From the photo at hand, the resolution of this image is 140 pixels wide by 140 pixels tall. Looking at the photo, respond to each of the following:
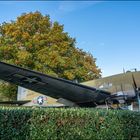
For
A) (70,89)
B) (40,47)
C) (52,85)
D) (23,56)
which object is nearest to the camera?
(52,85)

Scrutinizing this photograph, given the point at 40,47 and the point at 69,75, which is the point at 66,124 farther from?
the point at 40,47

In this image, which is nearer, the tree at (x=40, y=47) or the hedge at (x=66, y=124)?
the hedge at (x=66, y=124)

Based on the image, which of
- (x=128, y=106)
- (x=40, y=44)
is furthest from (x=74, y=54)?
(x=128, y=106)

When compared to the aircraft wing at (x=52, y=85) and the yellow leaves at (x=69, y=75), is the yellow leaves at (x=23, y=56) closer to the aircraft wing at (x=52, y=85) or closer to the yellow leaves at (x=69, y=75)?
the yellow leaves at (x=69, y=75)

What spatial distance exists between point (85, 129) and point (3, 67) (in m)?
3.78

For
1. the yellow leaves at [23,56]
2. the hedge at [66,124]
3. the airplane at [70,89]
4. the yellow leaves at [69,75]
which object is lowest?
the hedge at [66,124]

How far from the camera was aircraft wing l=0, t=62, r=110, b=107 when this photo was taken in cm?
1046

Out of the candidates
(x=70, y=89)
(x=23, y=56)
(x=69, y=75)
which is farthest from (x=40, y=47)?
(x=70, y=89)

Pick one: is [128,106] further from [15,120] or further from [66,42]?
[66,42]

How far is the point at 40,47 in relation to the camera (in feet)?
95.8

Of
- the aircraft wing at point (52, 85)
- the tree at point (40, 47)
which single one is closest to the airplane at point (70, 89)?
the aircraft wing at point (52, 85)

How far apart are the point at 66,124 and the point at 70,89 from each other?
386 centimetres

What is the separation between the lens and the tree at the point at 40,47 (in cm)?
2794

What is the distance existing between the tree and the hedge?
18.3 metres
